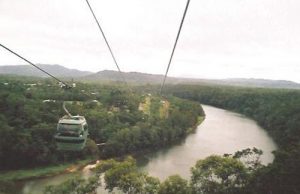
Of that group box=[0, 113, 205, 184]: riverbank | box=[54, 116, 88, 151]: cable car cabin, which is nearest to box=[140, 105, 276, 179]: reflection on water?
box=[0, 113, 205, 184]: riverbank

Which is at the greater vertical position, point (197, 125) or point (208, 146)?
point (208, 146)

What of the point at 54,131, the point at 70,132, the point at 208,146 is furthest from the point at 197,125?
the point at 70,132

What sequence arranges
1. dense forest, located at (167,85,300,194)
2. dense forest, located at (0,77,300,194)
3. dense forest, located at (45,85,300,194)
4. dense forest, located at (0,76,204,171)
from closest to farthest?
dense forest, located at (45,85,300,194) → dense forest, located at (0,77,300,194) → dense forest, located at (167,85,300,194) → dense forest, located at (0,76,204,171)

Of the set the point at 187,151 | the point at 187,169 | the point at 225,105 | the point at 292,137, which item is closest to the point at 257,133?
the point at 292,137

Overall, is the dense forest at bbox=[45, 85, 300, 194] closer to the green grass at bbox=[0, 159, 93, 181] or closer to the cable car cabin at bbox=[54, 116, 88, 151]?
the green grass at bbox=[0, 159, 93, 181]

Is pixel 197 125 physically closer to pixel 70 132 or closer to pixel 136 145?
pixel 136 145

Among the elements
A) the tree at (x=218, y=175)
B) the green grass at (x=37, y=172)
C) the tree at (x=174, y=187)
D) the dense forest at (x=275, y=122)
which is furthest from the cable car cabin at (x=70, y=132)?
the green grass at (x=37, y=172)

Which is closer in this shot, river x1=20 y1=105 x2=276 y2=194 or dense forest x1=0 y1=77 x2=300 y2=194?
dense forest x1=0 y1=77 x2=300 y2=194
